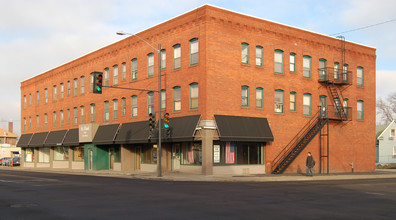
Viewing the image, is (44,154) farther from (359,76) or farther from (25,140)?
(359,76)

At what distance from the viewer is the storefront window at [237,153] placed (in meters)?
31.9

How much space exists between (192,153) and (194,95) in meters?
4.46

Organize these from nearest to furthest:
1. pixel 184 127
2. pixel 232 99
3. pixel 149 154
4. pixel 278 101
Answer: pixel 184 127 → pixel 232 99 → pixel 278 101 → pixel 149 154

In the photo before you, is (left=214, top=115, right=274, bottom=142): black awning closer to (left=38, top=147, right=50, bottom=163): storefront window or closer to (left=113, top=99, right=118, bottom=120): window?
(left=113, top=99, right=118, bottom=120): window

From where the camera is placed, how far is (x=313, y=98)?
3791 centimetres

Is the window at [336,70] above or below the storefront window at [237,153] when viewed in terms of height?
above

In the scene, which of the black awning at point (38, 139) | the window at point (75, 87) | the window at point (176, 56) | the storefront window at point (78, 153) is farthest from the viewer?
the black awning at point (38, 139)

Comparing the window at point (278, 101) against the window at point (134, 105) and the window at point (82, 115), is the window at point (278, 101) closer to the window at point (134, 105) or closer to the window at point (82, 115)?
the window at point (134, 105)

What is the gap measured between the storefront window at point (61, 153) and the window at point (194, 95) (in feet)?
84.3

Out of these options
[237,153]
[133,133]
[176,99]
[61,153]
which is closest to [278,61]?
[237,153]

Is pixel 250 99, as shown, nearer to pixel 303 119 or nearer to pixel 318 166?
pixel 303 119

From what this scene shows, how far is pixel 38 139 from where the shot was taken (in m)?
58.1

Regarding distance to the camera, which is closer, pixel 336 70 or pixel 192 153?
pixel 192 153

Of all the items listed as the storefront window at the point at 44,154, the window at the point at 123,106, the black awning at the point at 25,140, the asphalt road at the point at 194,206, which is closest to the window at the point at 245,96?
the window at the point at 123,106
